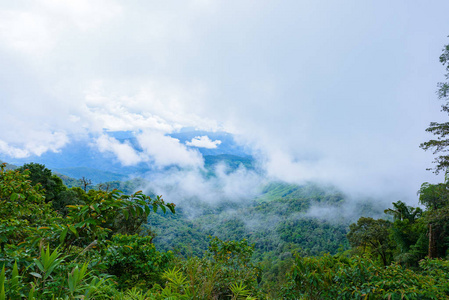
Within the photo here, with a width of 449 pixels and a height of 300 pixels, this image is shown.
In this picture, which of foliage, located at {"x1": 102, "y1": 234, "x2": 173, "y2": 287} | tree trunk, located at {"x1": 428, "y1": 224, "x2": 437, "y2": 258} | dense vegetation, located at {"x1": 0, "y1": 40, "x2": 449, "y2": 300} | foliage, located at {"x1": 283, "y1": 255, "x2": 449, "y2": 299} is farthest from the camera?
tree trunk, located at {"x1": 428, "y1": 224, "x2": 437, "y2": 258}

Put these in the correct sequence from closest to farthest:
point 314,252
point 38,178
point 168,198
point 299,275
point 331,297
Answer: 1. point 331,297
2. point 299,275
3. point 38,178
4. point 314,252
5. point 168,198

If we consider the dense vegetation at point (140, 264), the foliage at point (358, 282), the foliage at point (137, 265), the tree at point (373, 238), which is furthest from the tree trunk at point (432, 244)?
the foliage at point (137, 265)

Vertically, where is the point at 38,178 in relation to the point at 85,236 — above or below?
above

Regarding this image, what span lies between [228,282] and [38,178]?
20430 millimetres

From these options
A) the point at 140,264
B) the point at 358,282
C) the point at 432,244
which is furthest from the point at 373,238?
the point at 140,264

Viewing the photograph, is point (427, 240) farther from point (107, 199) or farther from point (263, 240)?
point (263, 240)

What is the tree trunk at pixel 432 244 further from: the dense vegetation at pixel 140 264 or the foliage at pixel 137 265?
the foliage at pixel 137 265

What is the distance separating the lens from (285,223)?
95.0m

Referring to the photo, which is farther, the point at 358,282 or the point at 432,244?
the point at 432,244

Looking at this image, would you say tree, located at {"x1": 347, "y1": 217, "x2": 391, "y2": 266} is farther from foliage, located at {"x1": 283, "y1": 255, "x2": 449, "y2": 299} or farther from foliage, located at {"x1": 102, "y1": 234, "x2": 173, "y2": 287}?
foliage, located at {"x1": 102, "y1": 234, "x2": 173, "y2": 287}

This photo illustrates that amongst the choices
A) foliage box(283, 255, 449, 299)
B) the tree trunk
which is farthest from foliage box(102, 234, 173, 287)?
the tree trunk

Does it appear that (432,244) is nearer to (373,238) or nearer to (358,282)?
(373,238)

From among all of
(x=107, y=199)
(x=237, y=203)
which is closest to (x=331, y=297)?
(x=107, y=199)

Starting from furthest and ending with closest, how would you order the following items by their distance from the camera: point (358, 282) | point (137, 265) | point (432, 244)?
point (432, 244), point (137, 265), point (358, 282)
